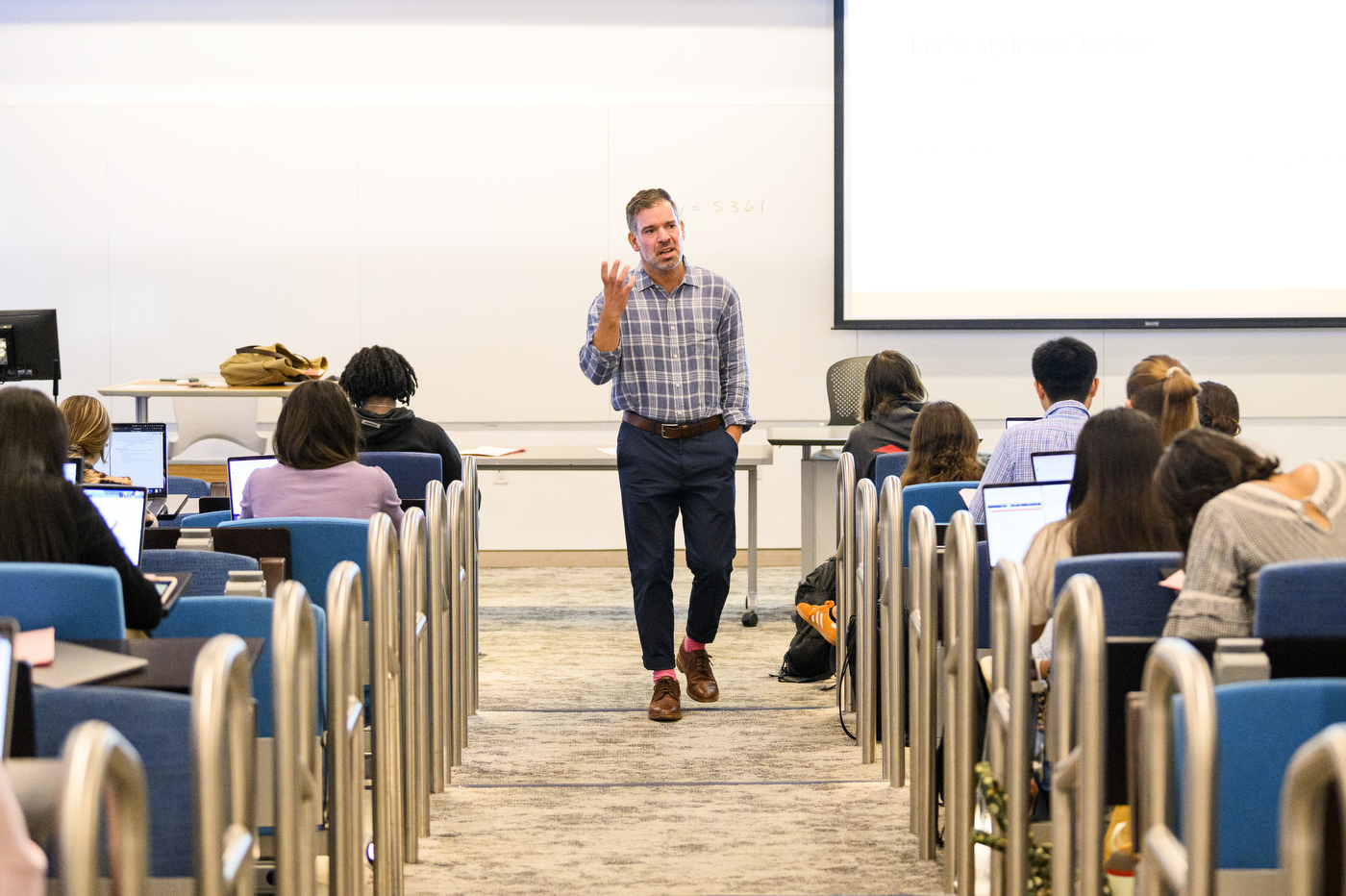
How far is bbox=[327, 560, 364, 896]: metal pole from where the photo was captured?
77.2 inches

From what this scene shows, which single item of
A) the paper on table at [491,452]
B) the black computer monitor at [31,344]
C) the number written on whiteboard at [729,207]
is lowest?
the paper on table at [491,452]

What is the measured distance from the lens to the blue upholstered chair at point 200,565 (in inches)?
98.4

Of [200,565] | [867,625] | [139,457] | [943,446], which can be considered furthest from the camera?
[139,457]

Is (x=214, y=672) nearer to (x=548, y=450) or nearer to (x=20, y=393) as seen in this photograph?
(x=20, y=393)

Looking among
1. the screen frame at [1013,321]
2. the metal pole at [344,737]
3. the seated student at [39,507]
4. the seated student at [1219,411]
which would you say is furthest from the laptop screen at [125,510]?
the screen frame at [1013,321]

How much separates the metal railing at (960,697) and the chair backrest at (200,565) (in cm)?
141

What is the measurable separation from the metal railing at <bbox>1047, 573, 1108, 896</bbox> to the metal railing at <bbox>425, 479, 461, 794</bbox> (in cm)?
164

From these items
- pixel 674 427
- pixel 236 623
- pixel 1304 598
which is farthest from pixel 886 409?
Answer: pixel 236 623

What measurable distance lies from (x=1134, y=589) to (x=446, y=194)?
5.37 meters

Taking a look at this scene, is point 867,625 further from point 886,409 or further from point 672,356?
point 886,409

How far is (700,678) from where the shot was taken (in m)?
4.09

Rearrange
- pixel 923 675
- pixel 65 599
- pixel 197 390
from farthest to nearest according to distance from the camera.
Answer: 1. pixel 197 390
2. pixel 923 675
3. pixel 65 599

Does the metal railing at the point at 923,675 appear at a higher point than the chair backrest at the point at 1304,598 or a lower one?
lower

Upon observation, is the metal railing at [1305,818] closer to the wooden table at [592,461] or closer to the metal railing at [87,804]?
the metal railing at [87,804]
